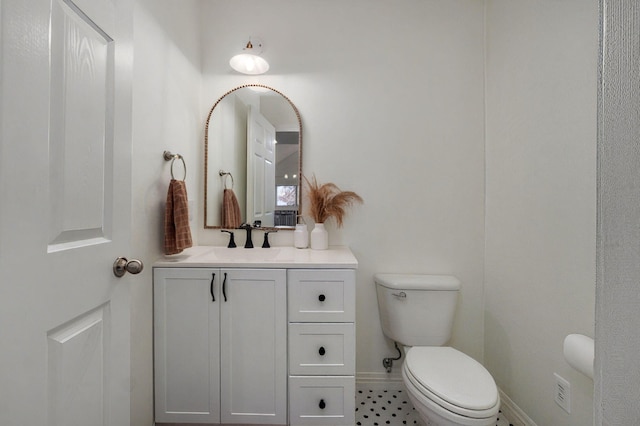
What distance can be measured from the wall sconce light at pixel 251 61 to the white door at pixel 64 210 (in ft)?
2.80

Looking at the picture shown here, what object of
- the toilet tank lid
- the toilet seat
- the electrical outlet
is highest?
the toilet tank lid

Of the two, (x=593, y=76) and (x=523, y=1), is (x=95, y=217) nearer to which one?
(x=593, y=76)

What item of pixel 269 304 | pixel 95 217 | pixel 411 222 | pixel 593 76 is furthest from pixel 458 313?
pixel 95 217

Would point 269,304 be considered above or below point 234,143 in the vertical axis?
below

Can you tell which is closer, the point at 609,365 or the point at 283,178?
the point at 609,365

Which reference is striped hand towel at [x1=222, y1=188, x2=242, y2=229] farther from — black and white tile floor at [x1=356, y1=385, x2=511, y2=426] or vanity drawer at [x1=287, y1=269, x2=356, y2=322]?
black and white tile floor at [x1=356, y1=385, x2=511, y2=426]

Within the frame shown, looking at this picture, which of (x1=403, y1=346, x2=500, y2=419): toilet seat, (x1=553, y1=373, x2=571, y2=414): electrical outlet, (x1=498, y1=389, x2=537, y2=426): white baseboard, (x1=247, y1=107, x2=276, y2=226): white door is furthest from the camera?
(x1=247, y1=107, x2=276, y2=226): white door

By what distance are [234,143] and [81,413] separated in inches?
57.4

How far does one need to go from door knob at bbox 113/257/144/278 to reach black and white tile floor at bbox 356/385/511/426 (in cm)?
134

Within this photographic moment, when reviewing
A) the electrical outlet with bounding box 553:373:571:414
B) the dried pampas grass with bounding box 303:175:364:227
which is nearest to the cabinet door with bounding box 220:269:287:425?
the dried pampas grass with bounding box 303:175:364:227

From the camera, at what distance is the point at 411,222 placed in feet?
5.78

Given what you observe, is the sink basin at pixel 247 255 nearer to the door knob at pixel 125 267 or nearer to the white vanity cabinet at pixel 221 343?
the white vanity cabinet at pixel 221 343

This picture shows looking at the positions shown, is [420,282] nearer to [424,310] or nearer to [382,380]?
[424,310]

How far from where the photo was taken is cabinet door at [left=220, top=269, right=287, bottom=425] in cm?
128
